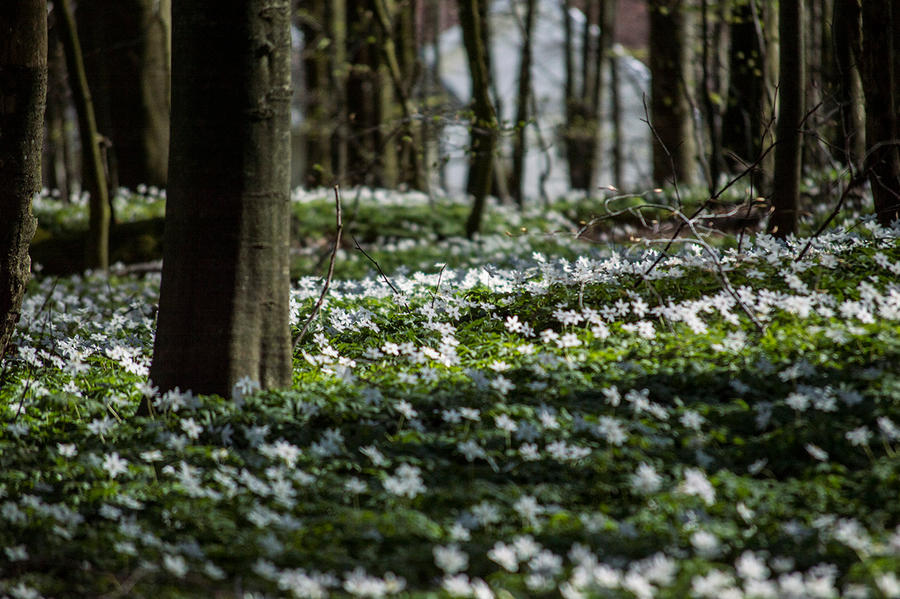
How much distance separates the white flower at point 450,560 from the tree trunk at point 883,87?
4.43 metres

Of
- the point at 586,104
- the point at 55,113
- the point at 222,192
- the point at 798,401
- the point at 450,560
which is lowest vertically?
the point at 450,560

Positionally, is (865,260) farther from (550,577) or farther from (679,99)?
(679,99)

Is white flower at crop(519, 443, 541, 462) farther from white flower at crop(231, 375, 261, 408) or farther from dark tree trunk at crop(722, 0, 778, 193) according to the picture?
dark tree trunk at crop(722, 0, 778, 193)

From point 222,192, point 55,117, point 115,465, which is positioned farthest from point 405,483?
point 55,117

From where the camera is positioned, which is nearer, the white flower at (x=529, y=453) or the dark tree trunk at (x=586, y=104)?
the white flower at (x=529, y=453)

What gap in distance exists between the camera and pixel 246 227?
3.91m

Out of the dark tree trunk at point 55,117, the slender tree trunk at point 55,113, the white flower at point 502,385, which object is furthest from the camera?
the dark tree trunk at point 55,117

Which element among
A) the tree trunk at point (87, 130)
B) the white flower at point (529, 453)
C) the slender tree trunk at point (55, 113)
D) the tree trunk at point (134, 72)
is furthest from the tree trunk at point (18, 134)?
the slender tree trunk at point (55, 113)

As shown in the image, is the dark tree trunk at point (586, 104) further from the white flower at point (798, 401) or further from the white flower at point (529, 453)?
the white flower at point (529, 453)

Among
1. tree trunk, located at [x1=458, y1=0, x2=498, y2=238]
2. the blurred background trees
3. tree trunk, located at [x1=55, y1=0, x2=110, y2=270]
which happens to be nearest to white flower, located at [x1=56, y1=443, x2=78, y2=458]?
the blurred background trees

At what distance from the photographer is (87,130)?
8.92m

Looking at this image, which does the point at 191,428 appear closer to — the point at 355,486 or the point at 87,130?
the point at 355,486

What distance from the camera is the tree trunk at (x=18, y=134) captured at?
170 inches

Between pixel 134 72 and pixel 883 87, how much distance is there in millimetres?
10331
